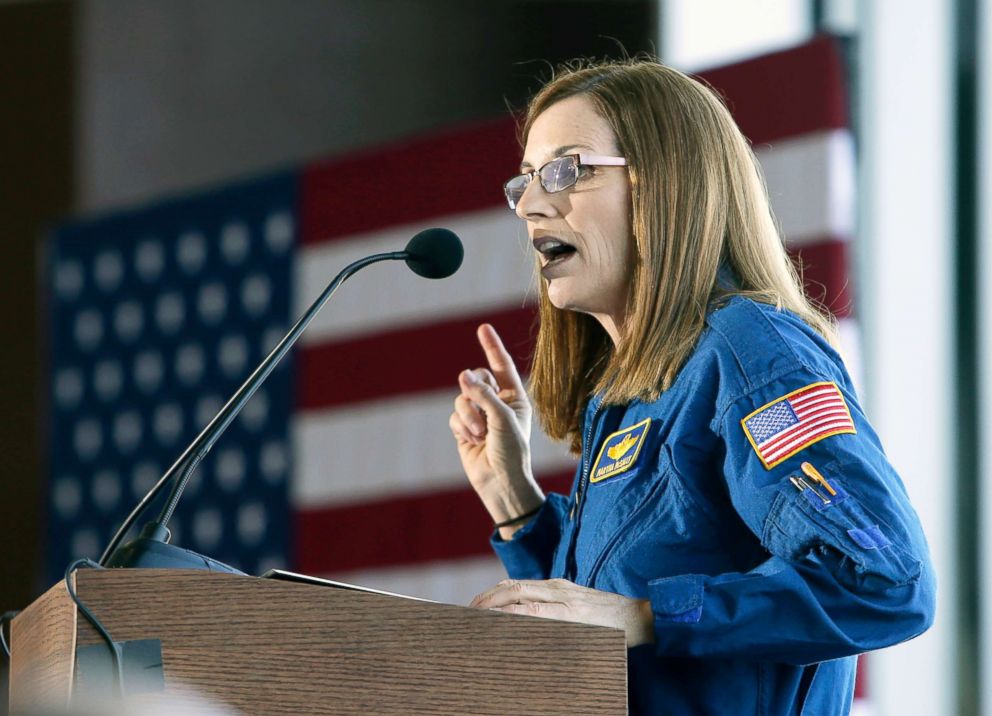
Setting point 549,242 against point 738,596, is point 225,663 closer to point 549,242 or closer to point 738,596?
point 738,596

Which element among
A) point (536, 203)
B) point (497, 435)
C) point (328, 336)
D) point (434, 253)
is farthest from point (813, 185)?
point (434, 253)

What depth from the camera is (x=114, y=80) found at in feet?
17.1

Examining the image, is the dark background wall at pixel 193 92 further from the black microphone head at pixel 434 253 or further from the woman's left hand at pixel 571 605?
the woman's left hand at pixel 571 605

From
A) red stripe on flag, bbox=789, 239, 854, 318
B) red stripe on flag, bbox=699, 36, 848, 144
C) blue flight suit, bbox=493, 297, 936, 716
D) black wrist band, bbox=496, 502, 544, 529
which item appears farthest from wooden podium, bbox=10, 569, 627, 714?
red stripe on flag, bbox=699, 36, 848, 144

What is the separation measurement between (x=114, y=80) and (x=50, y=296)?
795 millimetres

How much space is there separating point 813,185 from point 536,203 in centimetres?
184

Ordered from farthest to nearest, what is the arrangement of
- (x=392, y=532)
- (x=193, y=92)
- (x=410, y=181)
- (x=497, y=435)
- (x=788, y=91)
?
(x=193, y=92) → (x=410, y=181) → (x=392, y=532) → (x=788, y=91) → (x=497, y=435)

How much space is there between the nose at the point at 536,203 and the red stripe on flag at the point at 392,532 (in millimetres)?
2269

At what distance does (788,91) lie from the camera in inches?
140

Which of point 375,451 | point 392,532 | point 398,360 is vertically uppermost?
point 398,360

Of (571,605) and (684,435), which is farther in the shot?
(684,435)

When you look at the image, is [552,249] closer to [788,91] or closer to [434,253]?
[434,253]

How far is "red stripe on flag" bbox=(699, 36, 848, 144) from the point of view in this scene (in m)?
3.46

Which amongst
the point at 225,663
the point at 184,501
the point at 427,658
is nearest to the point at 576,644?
the point at 427,658
